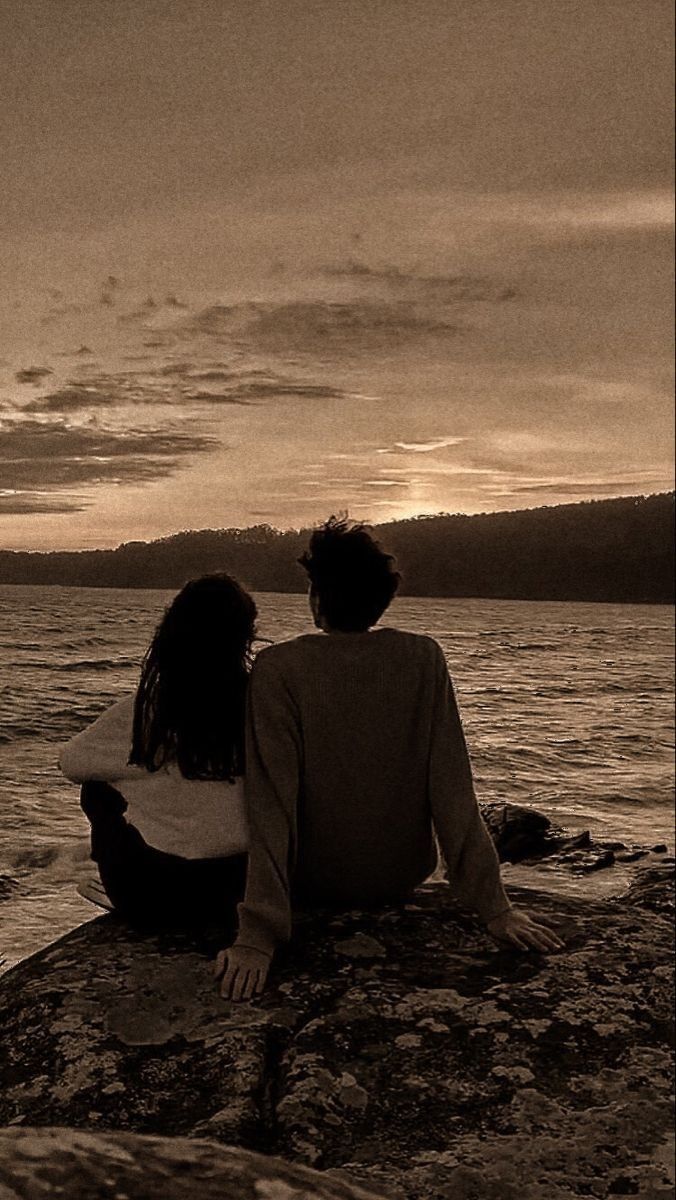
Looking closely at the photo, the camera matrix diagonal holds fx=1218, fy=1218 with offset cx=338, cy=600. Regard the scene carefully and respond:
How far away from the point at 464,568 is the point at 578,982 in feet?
7.03

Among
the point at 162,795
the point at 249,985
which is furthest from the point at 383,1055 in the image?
the point at 162,795

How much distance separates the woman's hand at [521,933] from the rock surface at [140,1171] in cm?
151

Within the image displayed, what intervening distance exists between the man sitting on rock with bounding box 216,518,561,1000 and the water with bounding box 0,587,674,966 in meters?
0.71

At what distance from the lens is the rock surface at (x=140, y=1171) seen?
95cm

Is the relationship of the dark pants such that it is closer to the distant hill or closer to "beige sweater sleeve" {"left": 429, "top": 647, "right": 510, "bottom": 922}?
"beige sweater sleeve" {"left": 429, "top": 647, "right": 510, "bottom": 922}

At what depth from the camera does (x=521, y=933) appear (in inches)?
99.0

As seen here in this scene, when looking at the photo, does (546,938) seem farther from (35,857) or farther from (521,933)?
(35,857)

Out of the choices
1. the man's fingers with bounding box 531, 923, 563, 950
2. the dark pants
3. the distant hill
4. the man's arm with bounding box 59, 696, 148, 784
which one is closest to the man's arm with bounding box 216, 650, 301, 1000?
the dark pants

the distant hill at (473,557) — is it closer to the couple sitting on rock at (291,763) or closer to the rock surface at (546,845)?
the couple sitting on rock at (291,763)

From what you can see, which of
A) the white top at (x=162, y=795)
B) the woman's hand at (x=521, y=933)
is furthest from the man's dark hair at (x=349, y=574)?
the woman's hand at (x=521, y=933)

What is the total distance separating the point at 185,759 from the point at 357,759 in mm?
370

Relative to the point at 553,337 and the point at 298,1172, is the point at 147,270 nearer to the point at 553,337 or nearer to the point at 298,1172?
the point at 553,337

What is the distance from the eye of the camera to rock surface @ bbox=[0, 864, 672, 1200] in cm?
189

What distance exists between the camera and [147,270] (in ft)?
10.9
